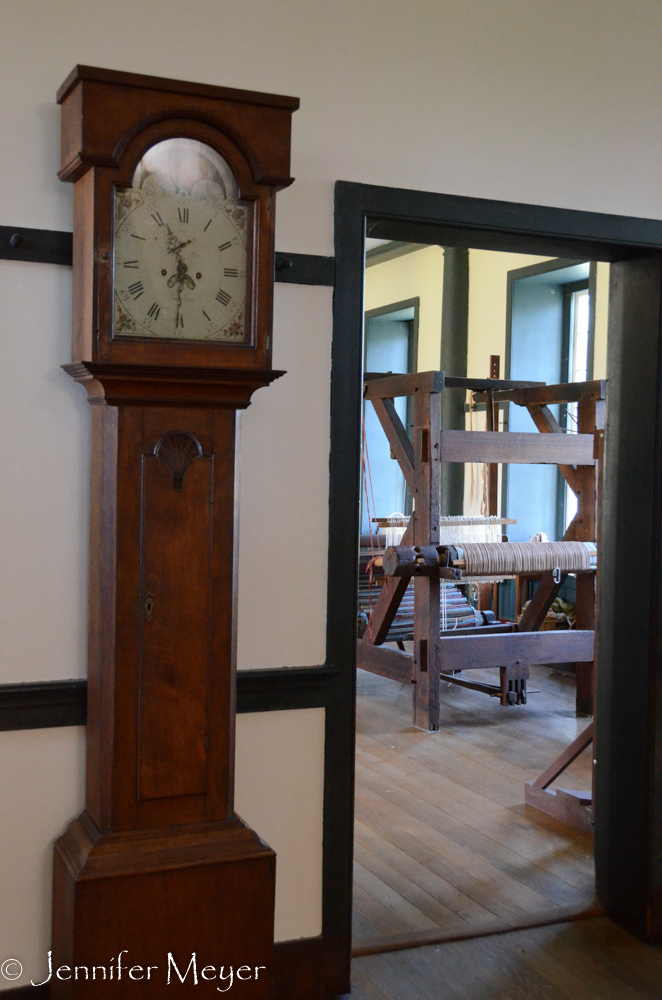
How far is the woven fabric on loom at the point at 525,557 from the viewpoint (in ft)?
17.1

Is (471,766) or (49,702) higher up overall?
(49,702)

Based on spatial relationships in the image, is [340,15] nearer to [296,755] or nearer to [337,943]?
[296,755]

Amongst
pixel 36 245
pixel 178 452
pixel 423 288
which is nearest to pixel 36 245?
pixel 36 245

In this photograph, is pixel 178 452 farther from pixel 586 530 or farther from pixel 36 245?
pixel 586 530

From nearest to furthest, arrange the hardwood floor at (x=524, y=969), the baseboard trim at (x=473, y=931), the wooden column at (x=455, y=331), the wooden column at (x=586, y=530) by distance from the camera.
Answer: the hardwood floor at (x=524, y=969)
the baseboard trim at (x=473, y=931)
the wooden column at (x=586, y=530)
the wooden column at (x=455, y=331)

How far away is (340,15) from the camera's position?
97.8 inches

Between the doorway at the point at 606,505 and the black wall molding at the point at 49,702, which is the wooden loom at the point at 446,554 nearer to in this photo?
the doorway at the point at 606,505

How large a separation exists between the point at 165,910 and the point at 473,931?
121cm

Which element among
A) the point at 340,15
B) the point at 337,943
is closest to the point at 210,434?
the point at 340,15

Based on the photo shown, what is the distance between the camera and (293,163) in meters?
2.47

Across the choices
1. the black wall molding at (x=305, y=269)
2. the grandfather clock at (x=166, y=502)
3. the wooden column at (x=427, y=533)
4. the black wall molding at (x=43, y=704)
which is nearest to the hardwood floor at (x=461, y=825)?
the wooden column at (x=427, y=533)

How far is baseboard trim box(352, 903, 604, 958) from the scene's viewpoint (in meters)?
2.86

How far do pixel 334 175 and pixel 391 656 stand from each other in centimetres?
339

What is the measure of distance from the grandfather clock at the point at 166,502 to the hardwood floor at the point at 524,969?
0.66 m
